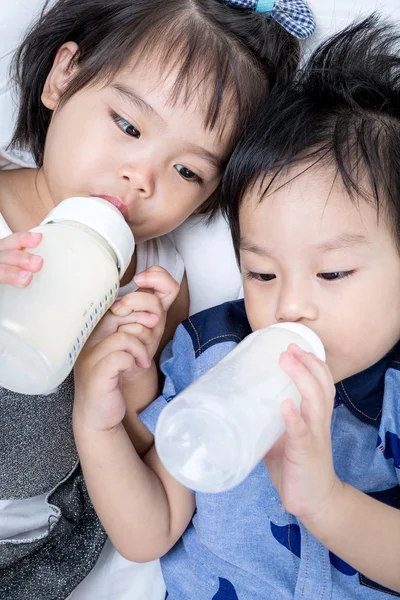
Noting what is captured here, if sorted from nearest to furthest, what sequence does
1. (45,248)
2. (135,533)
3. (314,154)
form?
1. (45,248)
2. (314,154)
3. (135,533)

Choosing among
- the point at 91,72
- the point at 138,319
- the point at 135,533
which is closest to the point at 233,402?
the point at 138,319

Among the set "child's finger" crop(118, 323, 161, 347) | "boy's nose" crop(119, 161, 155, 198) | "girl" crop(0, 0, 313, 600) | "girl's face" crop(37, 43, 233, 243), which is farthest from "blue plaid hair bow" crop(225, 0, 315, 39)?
"child's finger" crop(118, 323, 161, 347)

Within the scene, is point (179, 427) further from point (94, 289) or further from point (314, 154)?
point (314, 154)

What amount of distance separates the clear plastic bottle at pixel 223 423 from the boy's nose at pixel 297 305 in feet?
0.52

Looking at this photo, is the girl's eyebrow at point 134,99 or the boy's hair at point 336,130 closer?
the boy's hair at point 336,130

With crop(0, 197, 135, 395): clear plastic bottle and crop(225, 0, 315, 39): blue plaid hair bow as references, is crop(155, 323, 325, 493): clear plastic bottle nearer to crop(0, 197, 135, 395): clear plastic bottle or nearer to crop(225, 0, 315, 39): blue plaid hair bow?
crop(0, 197, 135, 395): clear plastic bottle

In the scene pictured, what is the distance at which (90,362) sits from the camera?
0.97 metres

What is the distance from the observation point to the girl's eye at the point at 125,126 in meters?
1.02

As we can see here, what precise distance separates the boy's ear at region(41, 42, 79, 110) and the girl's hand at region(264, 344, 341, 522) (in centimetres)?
68

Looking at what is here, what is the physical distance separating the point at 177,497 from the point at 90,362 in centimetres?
30

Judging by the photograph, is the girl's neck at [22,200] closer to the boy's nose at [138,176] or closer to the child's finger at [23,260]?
the boy's nose at [138,176]

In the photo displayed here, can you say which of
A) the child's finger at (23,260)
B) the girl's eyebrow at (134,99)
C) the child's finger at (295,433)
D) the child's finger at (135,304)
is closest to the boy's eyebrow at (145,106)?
the girl's eyebrow at (134,99)

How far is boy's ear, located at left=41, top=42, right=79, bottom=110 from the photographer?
115cm

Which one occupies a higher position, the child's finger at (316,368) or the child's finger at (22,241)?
the child's finger at (22,241)
